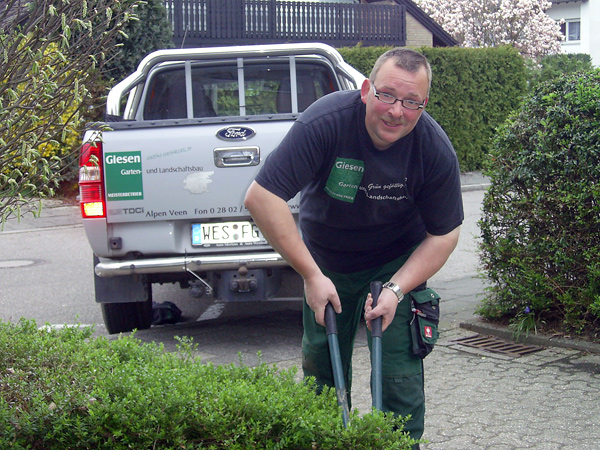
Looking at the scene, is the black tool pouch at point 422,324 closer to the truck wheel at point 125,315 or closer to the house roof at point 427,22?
the truck wheel at point 125,315

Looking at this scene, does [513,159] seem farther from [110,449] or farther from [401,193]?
[110,449]

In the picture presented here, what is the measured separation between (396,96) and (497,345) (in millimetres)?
3334

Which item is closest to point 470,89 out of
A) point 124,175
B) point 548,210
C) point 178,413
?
point 548,210

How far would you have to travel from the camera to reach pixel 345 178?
10.7 ft

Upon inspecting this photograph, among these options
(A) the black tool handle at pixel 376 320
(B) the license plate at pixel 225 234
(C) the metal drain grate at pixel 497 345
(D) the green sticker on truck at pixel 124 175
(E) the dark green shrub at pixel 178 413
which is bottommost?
(C) the metal drain grate at pixel 497 345

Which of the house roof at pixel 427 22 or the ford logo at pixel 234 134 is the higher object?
the house roof at pixel 427 22

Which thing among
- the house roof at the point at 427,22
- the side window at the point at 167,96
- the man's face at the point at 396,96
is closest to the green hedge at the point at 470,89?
the house roof at the point at 427,22

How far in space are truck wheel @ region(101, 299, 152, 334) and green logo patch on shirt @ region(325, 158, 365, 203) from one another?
140 inches

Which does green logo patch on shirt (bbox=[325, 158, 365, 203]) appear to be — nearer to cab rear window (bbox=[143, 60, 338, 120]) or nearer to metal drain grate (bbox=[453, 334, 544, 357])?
metal drain grate (bbox=[453, 334, 544, 357])

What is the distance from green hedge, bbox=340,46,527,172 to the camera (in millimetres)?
18984

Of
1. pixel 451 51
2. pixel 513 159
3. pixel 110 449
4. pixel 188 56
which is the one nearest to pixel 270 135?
pixel 188 56

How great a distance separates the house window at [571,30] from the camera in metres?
52.8

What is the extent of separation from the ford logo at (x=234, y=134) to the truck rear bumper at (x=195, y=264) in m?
0.83

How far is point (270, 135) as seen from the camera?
5.71 m
